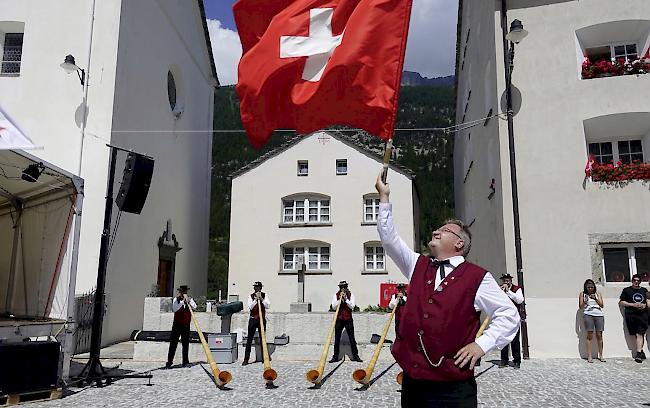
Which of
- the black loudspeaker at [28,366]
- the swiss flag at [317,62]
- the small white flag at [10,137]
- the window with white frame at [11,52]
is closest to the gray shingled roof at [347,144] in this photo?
the window with white frame at [11,52]

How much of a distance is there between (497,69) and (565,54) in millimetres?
1557

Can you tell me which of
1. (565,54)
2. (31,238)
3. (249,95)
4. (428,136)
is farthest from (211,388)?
(428,136)

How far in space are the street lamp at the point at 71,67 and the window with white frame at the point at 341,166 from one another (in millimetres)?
12630

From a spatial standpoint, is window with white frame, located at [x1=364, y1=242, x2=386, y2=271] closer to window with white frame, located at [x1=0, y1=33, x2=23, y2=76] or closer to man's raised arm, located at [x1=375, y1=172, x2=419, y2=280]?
window with white frame, located at [x1=0, y1=33, x2=23, y2=76]

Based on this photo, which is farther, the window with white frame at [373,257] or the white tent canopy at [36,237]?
the window with white frame at [373,257]

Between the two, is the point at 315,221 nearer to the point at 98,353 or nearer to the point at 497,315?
the point at 98,353

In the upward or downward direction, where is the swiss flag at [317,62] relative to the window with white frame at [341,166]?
downward

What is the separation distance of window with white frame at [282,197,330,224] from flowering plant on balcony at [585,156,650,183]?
13.9 m

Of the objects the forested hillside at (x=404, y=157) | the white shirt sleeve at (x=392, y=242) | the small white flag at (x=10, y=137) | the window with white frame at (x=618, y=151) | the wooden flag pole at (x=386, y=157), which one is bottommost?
the white shirt sleeve at (x=392, y=242)

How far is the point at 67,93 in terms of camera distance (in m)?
15.2

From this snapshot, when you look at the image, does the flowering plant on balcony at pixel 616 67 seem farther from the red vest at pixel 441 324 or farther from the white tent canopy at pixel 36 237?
the red vest at pixel 441 324

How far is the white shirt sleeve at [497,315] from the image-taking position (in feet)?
9.68

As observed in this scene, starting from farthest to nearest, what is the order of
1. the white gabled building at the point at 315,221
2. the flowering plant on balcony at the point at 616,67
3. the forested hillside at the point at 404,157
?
the forested hillside at the point at 404,157 < the white gabled building at the point at 315,221 < the flowering plant on balcony at the point at 616,67

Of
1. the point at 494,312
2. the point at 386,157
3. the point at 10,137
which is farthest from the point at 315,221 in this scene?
the point at 494,312
